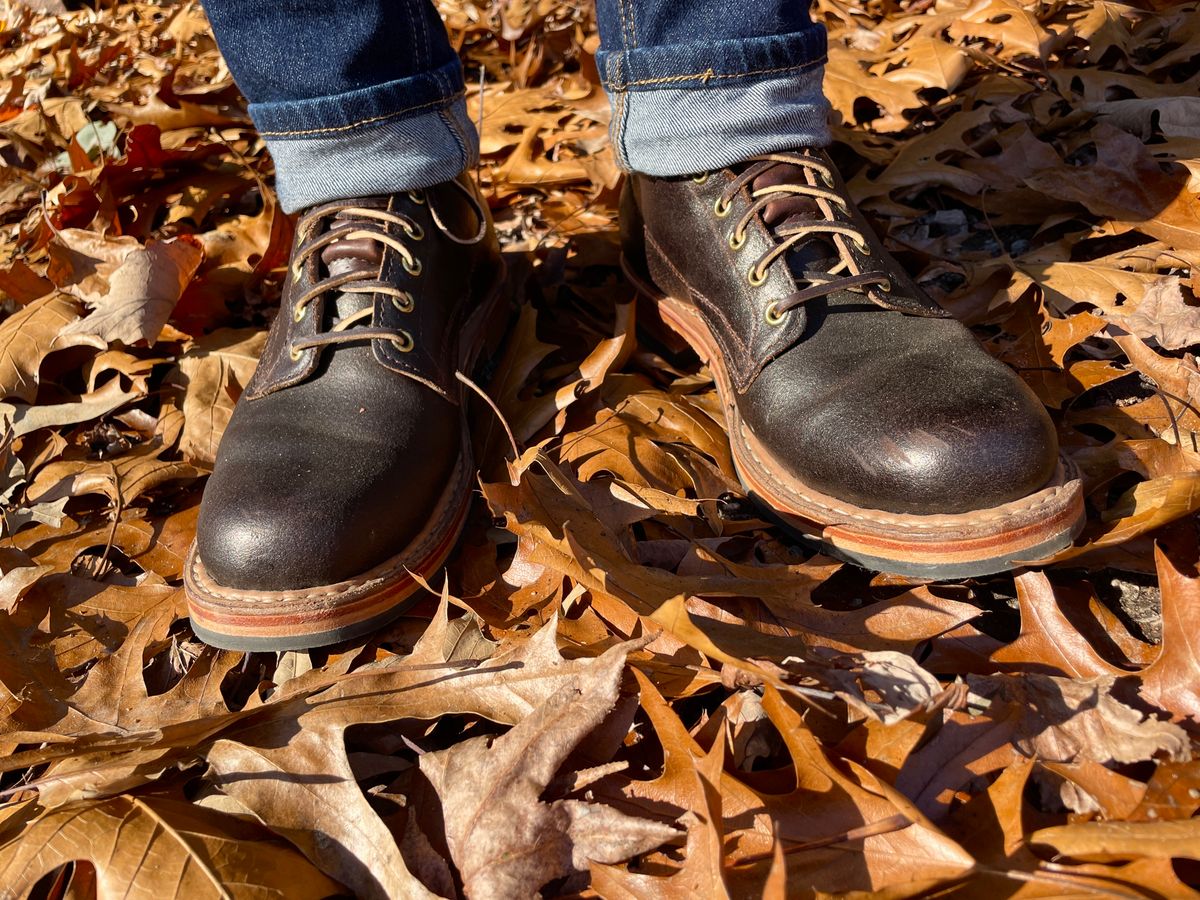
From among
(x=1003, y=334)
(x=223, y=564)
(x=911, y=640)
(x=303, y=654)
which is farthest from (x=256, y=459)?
(x=1003, y=334)

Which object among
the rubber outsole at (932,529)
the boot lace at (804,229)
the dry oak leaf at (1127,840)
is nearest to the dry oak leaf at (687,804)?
the dry oak leaf at (1127,840)

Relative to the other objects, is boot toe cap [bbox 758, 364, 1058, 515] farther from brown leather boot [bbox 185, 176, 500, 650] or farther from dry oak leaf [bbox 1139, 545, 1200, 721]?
brown leather boot [bbox 185, 176, 500, 650]

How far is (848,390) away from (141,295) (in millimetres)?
1650

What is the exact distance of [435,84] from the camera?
5.21 feet

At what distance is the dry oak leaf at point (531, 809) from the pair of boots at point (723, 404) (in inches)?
15.3

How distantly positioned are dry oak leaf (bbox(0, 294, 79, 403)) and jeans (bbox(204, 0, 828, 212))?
803mm

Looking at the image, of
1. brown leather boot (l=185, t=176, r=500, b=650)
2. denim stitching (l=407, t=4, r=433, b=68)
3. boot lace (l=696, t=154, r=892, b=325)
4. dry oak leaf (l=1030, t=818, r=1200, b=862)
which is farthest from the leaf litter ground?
denim stitching (l=407, t=4, r=433, b=68)

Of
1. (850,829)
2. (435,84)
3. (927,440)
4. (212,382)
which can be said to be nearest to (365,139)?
(435,84)

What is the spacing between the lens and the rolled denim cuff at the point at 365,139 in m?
1.51

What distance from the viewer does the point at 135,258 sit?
1.97 metres

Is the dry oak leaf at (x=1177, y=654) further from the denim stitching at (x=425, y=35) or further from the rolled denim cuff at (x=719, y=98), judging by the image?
the denim stitching at (x=425, y=35)

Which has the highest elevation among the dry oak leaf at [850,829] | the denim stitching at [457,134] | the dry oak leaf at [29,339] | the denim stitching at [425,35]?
the denim stitching at [425,35]

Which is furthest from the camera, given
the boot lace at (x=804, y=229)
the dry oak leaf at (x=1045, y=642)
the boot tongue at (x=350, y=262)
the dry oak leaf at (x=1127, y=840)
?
the boot tongue at (x=350, y=262)

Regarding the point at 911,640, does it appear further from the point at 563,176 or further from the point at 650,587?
the point at 563,176
